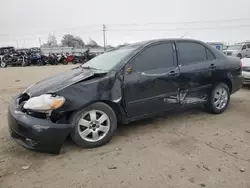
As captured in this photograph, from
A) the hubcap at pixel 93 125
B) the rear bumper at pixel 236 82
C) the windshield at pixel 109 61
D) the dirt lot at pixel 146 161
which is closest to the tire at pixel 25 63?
the dirt lot at pixel 146 161

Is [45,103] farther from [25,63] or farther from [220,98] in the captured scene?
[25,63]

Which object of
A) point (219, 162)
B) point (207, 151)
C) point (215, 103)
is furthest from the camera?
point (215, 103)

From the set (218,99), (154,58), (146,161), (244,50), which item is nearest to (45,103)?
(146,161)

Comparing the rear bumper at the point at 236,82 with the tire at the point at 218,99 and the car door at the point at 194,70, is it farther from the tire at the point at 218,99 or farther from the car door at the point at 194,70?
the car door at the point at 194,70

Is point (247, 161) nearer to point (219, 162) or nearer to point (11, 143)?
point (219, 162)

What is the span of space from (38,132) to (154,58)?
6.85 feet

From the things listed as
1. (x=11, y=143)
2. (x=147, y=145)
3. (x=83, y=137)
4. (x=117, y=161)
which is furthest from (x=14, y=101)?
(x=147, y=145)

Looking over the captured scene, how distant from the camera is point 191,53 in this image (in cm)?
395

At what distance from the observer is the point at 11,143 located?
3188mm

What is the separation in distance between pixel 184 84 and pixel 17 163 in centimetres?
280

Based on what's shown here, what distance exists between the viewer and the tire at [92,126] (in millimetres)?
2855

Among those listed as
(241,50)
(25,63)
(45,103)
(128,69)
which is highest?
(128,69)

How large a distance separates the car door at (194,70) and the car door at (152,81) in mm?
163

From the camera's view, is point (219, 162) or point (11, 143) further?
point (11, 143)
